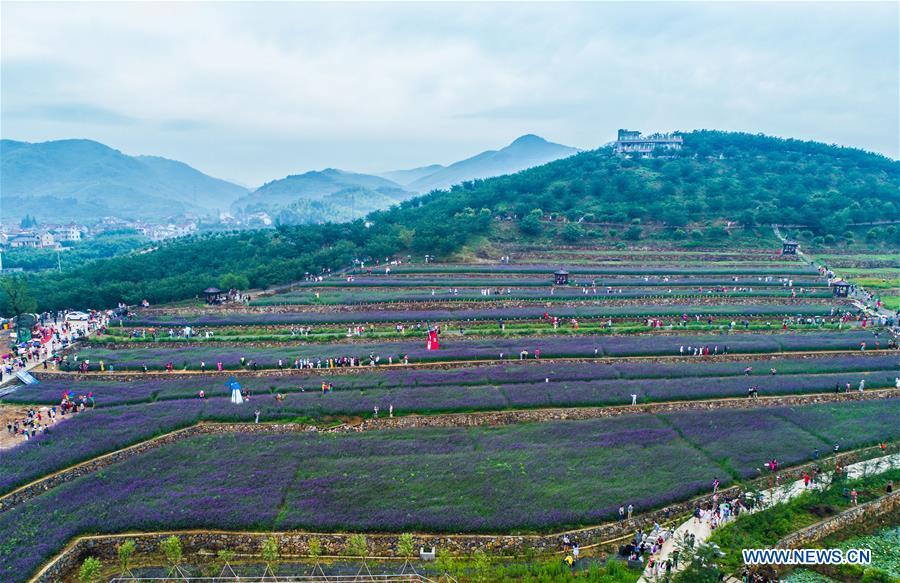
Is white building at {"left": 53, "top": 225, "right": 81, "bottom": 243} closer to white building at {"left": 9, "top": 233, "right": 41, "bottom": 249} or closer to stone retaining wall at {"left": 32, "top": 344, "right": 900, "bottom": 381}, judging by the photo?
white building at {"left": 9, "top": 233, "right": 41, "bottom": 249}

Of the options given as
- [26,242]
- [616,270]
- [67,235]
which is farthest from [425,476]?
[67,235]

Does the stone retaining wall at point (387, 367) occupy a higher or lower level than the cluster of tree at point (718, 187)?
lower

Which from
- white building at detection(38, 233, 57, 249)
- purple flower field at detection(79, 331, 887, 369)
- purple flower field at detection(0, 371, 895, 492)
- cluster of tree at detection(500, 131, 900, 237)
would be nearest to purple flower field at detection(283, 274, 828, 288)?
purple flower field at detection(79, 331, 887, 369)

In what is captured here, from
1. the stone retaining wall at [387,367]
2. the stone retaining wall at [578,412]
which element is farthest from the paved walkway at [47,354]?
the stone retaining wall at [578,412]

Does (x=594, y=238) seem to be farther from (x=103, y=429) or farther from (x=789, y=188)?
(x=103, y=429)

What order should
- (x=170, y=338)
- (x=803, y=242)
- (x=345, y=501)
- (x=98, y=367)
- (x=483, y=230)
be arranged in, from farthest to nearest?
(x=483, y=230) → (x=803, y=242) → (x=170, y=338) → (x=98, y=367) → (x=345, y=501)

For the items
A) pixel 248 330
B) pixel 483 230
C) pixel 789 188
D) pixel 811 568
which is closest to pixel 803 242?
pixel 789 188

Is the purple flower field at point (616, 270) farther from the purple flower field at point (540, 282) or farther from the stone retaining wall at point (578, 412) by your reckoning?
the stone retaining wall at point (578, 412)
